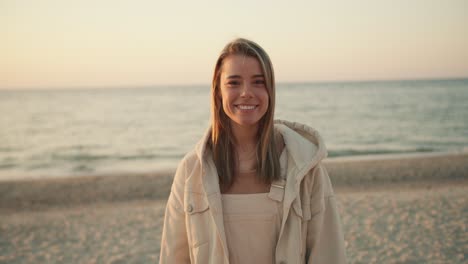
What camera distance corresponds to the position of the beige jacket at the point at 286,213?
2.12m

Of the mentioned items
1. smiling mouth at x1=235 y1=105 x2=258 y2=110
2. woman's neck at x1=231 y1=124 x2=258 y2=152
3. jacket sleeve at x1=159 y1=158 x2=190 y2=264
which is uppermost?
smiling mouth at x1=235 y1=105 x2=258 y2=110

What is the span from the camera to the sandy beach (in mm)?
6418

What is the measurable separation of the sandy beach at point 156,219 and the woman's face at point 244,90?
462 centimetres

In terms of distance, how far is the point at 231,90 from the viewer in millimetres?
A: 2199

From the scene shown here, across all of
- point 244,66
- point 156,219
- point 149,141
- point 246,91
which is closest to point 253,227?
point 246,91

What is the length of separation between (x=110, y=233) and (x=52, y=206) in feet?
9.46

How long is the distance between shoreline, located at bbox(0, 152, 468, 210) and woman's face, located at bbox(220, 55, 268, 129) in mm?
8119

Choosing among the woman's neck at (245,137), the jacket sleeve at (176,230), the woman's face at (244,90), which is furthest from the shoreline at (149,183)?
the woman's face at (244,90)

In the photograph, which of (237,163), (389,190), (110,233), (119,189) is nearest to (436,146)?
(389,190)

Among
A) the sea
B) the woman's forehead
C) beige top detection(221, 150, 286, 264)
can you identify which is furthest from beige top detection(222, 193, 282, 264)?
the sea

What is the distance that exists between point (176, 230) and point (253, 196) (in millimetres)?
507

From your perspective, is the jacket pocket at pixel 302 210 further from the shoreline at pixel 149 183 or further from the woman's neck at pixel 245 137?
the shoreline at pixel 149 183

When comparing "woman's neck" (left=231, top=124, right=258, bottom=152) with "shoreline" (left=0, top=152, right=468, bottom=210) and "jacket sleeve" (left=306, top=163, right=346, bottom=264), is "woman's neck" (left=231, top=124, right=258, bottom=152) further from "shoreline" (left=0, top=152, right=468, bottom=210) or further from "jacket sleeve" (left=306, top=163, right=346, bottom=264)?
"shoreline" (left=0, top=152, right=468, bottom=210)

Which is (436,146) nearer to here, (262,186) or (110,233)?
(110,233)
